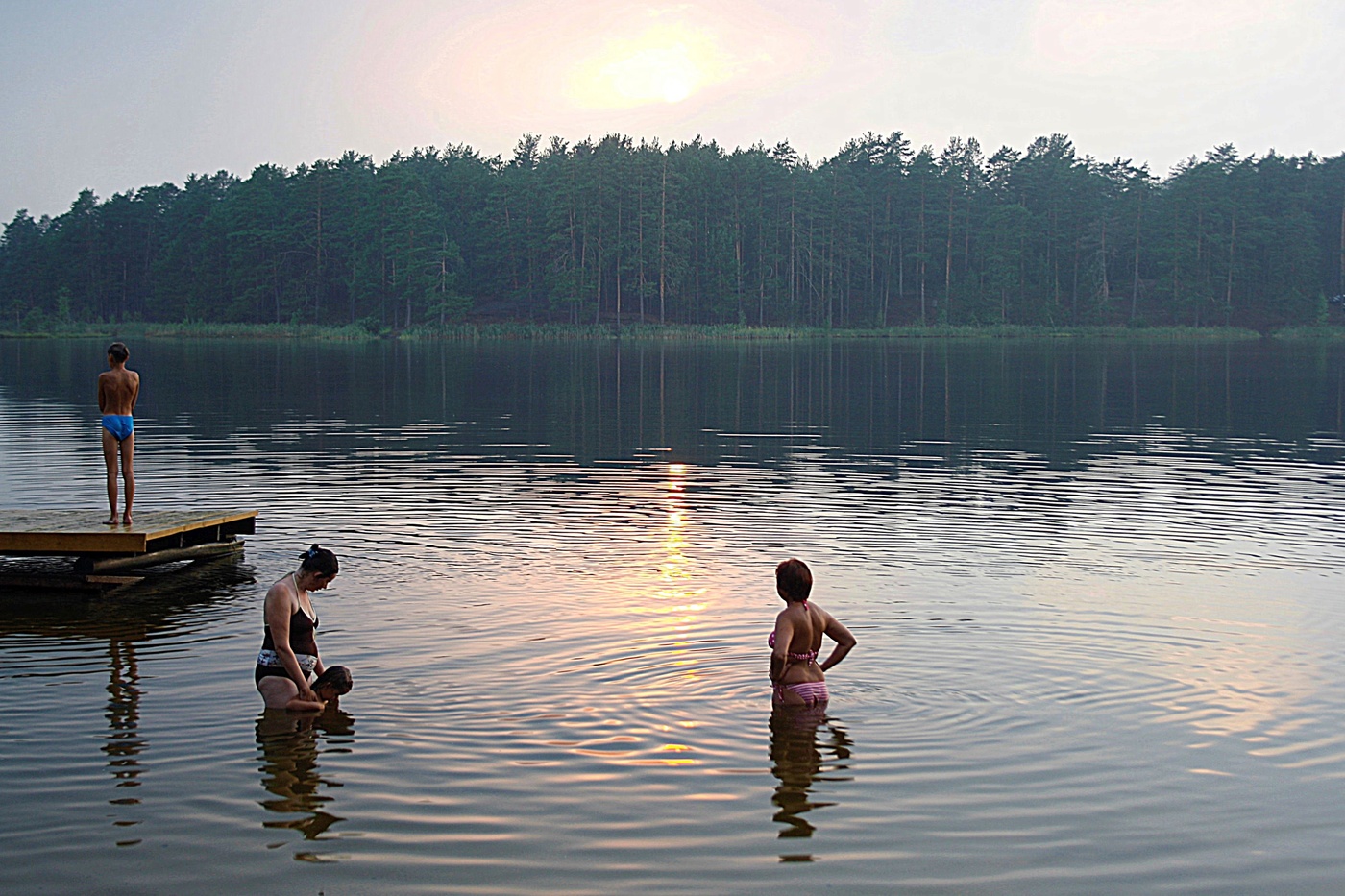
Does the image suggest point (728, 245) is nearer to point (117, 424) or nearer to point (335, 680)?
point (117, 424)

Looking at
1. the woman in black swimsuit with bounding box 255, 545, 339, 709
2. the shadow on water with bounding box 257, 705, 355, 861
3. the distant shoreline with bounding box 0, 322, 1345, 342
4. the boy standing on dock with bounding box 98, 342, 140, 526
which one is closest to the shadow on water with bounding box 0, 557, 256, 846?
the shadow on water with bounding box 257, 705, 355, 861

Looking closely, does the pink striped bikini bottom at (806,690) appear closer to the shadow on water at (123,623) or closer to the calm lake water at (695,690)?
the calm lake water at (695,690)

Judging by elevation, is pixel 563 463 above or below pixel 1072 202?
below

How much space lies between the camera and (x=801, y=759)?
30.1 ft

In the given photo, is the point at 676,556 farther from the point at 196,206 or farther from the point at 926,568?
the point at 196,206

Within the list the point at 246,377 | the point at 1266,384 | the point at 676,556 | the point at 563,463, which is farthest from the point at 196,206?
the point at 676,556

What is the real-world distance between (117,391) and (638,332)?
106m

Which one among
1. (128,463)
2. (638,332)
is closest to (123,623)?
(128,463)

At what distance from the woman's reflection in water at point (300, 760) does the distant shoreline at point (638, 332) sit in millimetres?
104385

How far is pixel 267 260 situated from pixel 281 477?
387 feet

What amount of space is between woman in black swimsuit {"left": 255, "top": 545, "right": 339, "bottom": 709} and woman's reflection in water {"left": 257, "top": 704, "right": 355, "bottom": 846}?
127mm

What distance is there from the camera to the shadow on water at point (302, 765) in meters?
7.93

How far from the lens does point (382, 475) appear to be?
80.6 ft

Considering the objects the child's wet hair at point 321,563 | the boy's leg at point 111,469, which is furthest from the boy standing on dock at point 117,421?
the child's wet hair at point 321,563
